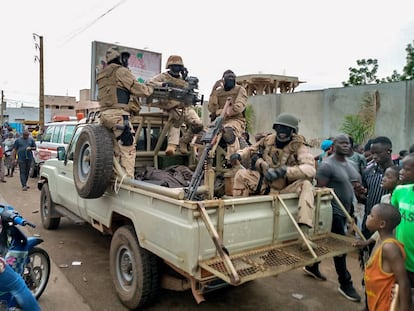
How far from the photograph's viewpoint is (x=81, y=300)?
3.69 m

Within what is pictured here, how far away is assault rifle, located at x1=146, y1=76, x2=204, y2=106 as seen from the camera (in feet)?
15.1

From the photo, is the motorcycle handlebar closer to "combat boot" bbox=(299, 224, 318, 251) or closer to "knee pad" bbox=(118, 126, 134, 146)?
"knee pad" bbox=(118, 126, 134, 146)

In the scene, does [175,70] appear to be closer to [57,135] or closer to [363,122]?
[363,122]

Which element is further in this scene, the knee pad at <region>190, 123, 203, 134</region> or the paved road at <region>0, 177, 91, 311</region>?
the knee pad at <region>190, 123, 203, 134</region>

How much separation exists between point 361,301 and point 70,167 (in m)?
4.04

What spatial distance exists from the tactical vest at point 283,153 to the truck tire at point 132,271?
5.06 ft

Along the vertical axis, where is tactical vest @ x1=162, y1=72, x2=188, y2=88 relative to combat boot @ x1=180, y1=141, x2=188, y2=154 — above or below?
above

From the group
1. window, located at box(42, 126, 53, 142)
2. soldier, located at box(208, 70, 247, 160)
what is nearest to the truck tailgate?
soldier, located at box(208, 70, 247, 160)

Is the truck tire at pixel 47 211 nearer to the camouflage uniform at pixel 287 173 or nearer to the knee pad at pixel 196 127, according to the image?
the knee pad at pixel 196 127

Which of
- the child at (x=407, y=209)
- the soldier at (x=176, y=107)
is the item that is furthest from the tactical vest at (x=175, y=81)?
the child at (x=407, y=209)

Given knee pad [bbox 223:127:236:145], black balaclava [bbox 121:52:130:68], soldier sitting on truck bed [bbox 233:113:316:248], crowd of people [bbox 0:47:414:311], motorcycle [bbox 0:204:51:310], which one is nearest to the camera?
crowd of people [bbox 0:47:414:311]

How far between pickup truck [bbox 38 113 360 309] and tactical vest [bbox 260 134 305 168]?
416mm

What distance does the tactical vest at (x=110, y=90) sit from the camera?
4.35m

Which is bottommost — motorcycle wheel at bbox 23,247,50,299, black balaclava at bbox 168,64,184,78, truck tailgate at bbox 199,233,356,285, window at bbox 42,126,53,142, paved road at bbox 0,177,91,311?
paved road at bbox 0,177,91,311
